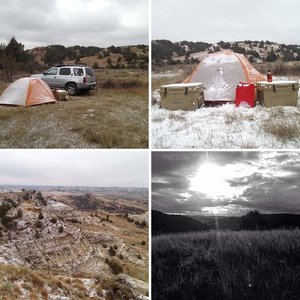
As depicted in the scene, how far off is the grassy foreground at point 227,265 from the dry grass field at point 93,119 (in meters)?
1.02

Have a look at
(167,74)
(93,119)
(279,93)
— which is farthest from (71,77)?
(279,93)

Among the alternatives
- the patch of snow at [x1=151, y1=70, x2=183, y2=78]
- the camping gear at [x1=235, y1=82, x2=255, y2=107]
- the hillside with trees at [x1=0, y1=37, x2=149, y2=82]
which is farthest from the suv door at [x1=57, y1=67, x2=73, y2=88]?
the camping gear at [x1=235, y1=82, x2=255, y2=107]

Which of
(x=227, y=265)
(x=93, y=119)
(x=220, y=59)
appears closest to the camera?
(x=227, y=265)

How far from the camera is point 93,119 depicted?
4.83 metres

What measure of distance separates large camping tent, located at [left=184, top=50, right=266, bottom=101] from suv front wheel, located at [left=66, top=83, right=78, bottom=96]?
3.93 feet

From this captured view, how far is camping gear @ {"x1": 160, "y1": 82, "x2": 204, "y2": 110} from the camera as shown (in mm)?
4996

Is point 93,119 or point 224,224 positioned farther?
point 93,119

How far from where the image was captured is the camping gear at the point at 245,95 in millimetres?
5051

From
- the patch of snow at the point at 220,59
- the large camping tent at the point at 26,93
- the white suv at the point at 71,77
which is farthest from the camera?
the patch of snow at the point at 220,59

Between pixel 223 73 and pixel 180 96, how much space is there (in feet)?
2.36

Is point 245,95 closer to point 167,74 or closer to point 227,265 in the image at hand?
point 167,74

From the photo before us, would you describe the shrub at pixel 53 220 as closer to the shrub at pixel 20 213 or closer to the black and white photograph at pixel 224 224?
the shrub at pixel 20 213

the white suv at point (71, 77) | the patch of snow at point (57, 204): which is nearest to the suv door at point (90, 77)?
the white suv at point (71, 77)

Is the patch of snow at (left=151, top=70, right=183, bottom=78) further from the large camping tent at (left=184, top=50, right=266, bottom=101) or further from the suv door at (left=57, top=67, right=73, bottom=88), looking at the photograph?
the suv door at (left=57, top=67, right=73, bottom=88)
